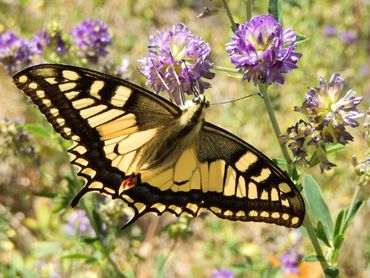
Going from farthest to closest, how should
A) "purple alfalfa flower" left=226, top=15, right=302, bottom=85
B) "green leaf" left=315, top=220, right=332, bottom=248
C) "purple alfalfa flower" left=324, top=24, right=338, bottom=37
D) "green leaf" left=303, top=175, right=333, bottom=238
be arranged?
"purple alfalfa flower" left=324, top=24, right=338, bottom=37, "green leaf" left=303, top=175, right=333, bottom=238, "green leaf" left=315, top=220, right=332, bottom=248, "purple alfalfa flower" left=226, top=15, right=302, bottom=85

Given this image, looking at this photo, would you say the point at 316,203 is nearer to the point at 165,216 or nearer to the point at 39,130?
the point at 39,130

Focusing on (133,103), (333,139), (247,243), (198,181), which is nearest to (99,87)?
(133,103)

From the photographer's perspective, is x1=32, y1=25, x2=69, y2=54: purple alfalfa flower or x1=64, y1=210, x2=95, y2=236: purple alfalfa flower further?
x1=64, y1=210, x2=95, y2=236: purple alfalfa flower

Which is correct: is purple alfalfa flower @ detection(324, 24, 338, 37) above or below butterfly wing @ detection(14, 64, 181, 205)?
above

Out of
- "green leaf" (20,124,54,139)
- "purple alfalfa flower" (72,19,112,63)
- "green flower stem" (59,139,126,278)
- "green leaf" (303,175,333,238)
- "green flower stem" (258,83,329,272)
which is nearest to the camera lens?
"green flower stem" (258,83,329,272)

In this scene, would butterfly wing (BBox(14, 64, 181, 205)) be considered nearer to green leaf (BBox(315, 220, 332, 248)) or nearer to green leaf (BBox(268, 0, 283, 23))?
green leaf (BBox(268, 0, 283, 23))

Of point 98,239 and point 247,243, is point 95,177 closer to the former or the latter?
point 98,239

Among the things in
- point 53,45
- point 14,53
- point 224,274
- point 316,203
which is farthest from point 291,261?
point 14,53

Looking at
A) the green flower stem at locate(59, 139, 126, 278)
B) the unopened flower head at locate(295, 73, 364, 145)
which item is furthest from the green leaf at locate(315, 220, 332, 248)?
the green flower stem at locate(59, 139, 126, 278)
